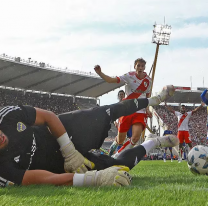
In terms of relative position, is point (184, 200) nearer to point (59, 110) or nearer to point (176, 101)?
point (59, 110)

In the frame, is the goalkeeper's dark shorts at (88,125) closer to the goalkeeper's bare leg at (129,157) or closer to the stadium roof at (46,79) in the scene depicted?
the goalkeeper's bare leg at (129,157)

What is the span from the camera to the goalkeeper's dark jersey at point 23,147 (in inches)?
111

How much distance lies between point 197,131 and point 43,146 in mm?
34545

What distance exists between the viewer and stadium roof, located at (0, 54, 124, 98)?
29.3m

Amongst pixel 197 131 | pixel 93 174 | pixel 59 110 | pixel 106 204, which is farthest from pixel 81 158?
pixel 197 131

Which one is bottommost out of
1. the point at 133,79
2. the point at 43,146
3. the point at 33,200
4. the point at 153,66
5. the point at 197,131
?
the point at 197,131

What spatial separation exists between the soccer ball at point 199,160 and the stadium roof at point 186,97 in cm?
3828

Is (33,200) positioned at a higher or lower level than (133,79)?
lower

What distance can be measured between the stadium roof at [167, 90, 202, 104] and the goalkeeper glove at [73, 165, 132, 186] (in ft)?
132

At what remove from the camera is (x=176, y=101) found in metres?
44.8

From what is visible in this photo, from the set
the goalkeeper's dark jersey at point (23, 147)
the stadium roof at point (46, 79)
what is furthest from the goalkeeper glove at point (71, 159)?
the stadium roof at point (46, 79)

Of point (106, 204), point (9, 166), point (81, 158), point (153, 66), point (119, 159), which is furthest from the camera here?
point (153, 66)

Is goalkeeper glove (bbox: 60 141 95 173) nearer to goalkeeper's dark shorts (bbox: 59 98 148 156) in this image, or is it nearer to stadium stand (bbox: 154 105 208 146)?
goalkeeper's dark shorts (bbox: 59 98 148 156)

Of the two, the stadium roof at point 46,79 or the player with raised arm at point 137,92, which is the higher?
the stadium roof at point 46,79
